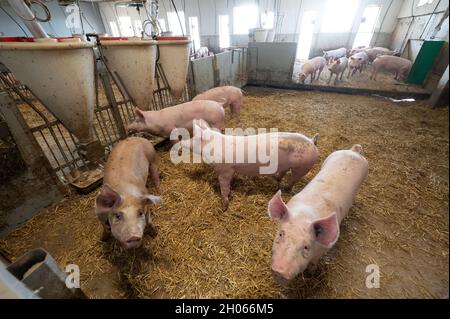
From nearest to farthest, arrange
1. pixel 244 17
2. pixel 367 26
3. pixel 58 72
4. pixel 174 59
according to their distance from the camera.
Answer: pixel 58 72 < pixel 174 59 < pixel 367 26 < pixel 244 17

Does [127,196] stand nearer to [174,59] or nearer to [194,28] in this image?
[174,59]

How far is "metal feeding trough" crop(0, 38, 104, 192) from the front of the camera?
1967 millimetres

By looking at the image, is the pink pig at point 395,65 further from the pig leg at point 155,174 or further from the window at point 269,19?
the pig leg at point 155,174

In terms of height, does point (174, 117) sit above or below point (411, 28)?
below

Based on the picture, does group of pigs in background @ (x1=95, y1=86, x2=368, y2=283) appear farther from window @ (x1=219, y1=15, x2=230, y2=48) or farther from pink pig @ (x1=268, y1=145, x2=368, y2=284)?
window @ (x1=219, y1=15, x2=230, y2=48)

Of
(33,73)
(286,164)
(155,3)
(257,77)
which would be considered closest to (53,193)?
(33,73)

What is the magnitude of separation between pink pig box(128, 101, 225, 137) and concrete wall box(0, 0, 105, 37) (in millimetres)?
5900

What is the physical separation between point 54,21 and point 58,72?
17.1m

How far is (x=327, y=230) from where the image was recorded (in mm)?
1323

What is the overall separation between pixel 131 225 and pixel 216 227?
102cm

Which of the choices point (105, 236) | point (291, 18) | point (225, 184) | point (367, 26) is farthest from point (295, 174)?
point (367, 26)

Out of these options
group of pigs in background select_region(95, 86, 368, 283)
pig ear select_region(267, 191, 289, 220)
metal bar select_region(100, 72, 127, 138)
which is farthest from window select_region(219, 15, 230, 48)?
pig ear select_region(267, 191, 289, 220)
